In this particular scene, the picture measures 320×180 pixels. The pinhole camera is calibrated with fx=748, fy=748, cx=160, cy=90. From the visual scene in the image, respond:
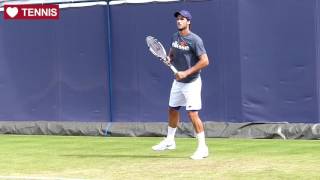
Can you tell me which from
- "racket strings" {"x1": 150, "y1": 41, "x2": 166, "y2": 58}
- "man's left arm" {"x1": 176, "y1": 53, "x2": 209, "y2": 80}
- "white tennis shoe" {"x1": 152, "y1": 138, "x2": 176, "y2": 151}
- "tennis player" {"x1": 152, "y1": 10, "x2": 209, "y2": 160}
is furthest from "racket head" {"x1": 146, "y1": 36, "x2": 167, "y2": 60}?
"white tennis shoe" {"x1": 152, "y1": 138, "x2": 176, "y2": 151}

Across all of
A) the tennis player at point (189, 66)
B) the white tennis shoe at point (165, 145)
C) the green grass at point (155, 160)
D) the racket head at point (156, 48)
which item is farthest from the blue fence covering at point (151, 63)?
the tennis player at point (189, 66)

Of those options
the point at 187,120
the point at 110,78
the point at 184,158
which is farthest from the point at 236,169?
the point at 110,78

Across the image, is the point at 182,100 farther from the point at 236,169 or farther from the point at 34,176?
the point at 34,176

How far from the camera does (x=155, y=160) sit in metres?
10.3

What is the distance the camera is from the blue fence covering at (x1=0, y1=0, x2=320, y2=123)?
1445 centimetres

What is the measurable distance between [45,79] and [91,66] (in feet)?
4.11

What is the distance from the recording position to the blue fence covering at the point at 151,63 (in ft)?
47.4

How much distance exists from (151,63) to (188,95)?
5746 millimetres

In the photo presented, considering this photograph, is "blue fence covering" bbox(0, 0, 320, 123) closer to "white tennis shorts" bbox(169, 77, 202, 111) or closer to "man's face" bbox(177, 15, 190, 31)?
"white tennis shorts" bbox(169, 77, 202, 111)

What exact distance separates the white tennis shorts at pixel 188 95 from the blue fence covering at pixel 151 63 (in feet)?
14.6

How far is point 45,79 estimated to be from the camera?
1733 centimetres

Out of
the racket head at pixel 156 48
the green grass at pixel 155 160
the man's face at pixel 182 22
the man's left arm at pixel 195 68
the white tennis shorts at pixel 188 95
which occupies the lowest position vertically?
the green grass at pixel 155 160

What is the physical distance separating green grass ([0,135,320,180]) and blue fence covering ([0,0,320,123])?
4.30 feet

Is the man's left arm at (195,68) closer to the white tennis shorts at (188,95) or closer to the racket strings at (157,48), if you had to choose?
the white tennis shorts at (188,95)
